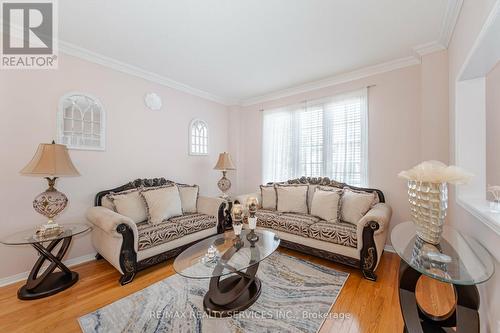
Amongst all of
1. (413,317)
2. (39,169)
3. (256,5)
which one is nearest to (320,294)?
(413,317)

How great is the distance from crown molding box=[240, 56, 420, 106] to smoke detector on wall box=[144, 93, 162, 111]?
1.92 m

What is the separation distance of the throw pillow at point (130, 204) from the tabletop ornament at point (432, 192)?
285 centimetres

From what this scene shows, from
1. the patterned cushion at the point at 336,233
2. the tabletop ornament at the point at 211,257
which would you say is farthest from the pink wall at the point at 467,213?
the tabletop ornament at the point at 211,257

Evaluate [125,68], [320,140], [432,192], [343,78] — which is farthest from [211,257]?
[343,78]

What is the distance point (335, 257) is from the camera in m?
2.36

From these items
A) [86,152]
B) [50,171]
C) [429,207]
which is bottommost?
[429,207]

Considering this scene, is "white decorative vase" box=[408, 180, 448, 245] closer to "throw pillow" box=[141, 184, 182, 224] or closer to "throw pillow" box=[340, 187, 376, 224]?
"throw pillow" box=[340, 187, 376, 224]

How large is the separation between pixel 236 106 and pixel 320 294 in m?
3.80

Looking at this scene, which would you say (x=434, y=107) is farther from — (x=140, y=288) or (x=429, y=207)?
(x=140, y=288)

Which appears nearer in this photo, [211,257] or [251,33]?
[211,257]

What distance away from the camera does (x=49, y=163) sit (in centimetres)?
195

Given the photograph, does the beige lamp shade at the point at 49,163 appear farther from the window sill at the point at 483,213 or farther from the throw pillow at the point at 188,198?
the window sill at the point at 483,213

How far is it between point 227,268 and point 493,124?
2.81 m

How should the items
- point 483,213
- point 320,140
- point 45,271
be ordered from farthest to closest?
point 320,140, point 45,271, point 483,213
